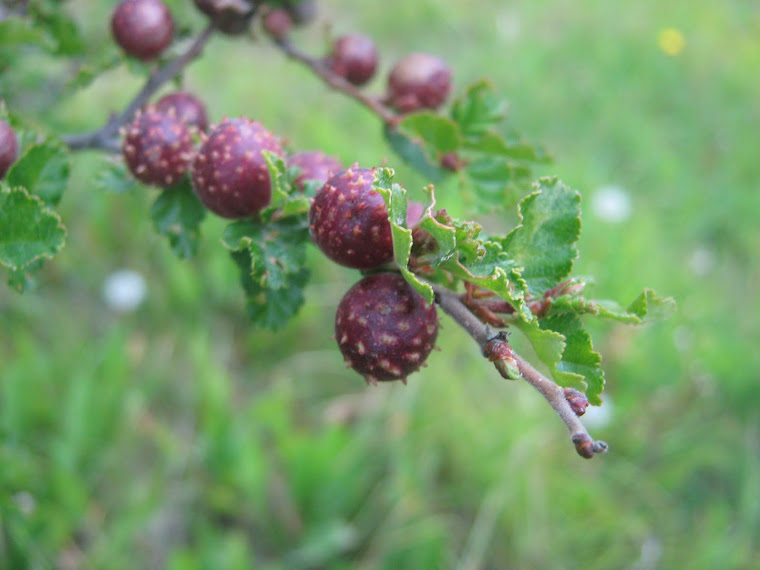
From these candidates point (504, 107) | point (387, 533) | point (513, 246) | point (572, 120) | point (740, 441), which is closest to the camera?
point (513, 246)

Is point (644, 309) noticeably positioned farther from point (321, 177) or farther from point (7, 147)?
point (7, 147)

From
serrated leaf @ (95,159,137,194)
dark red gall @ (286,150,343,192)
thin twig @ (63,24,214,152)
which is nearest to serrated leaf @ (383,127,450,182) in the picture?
dark red gall @ (286,150,343,192)

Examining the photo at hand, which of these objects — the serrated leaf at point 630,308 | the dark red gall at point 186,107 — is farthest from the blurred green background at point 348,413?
the serrated leaf at point 630,308

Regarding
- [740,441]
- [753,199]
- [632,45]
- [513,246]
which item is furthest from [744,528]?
[632,45]

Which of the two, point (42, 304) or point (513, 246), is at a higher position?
point (513, 246)

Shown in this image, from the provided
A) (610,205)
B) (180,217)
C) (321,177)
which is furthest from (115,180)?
(610,205)

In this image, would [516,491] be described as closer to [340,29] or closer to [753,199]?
[753,199]

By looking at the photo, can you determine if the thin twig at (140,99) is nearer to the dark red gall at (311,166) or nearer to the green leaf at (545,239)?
the dark red gall at (311,166)
